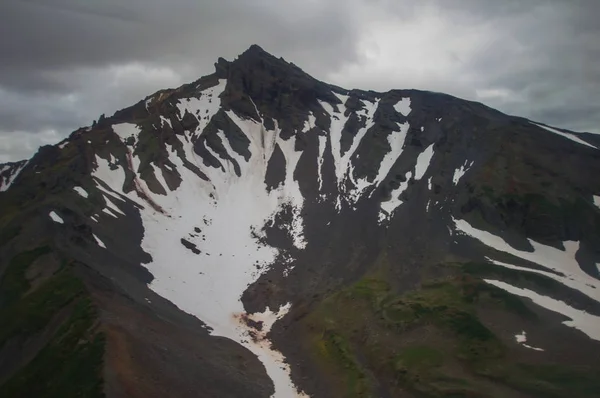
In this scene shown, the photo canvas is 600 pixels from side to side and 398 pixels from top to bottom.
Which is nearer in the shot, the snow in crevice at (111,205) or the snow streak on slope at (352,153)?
the snow in crevice at (111,205)

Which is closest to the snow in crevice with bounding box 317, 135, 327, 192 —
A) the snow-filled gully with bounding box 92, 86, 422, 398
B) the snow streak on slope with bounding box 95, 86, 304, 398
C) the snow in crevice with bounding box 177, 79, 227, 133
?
the snow-filled gully with bounding box 92, 86, 422, 398

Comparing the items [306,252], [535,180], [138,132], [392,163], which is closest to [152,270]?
[306,252]

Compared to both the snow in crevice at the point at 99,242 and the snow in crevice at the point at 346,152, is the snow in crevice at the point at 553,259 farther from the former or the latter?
the snow in crevice at the point at 99,242

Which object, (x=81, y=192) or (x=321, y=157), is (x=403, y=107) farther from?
(x=81, y=192)

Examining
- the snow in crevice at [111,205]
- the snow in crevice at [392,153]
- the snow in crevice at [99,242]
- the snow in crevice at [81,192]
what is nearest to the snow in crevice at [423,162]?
the snow in crevice at [392,153]

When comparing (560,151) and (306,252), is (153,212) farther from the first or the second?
(560,151)

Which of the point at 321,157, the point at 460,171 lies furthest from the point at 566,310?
the point at 321,157
